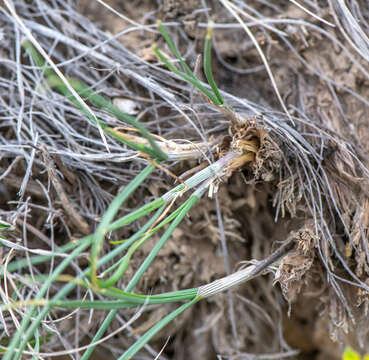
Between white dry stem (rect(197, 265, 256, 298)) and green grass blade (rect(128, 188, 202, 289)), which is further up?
green grass blade (rect(128, 188, 202, 289))

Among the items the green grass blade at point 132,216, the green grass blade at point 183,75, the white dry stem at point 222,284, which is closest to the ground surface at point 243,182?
the white dry stem at point 222,284

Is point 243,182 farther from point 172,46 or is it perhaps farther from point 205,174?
point 172,46

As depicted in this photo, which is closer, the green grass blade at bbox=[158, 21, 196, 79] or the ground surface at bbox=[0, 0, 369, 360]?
the green grass blade at bbox=[158, 21, 196, 79]

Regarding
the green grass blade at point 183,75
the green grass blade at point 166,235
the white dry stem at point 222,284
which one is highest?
the green grass blade at point 183,75

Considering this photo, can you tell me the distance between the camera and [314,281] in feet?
3.59

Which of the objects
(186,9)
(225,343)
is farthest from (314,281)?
(186,9)

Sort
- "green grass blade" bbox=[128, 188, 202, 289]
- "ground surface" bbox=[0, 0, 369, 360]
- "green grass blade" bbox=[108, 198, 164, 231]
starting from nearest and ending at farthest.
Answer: "green grass blade" bbox=[108, 198, 164, 231]
"green grass blade" bbox=[128, 188, 202, 289]
"ground surface" bbox=[0, 0, 369, 360]

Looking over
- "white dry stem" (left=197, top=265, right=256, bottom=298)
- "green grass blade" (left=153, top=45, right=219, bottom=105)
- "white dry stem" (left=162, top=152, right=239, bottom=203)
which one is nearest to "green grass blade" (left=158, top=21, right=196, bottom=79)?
"green grass blade" (left=153, top=45, right=219, bottom=105)

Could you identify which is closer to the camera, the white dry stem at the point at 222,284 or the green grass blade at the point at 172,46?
the green grass blade at the point at 172,46

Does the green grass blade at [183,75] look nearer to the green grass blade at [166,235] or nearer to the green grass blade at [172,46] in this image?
the green grass blade at [172,46]

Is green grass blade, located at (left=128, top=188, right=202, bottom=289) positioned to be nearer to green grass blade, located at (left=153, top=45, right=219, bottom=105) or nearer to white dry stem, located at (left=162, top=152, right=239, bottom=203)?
white dry stem, located at (left=162, top=152, right=239, bottom=203)

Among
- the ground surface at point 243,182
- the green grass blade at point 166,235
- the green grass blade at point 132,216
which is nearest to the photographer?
the green grass blade at point 132,216

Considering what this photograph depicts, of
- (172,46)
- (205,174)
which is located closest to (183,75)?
(172,46)

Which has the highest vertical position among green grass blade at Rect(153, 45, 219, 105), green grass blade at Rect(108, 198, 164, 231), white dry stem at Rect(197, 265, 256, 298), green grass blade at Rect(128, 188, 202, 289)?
green grass blade at Rect(153, 45, 219, 105)
